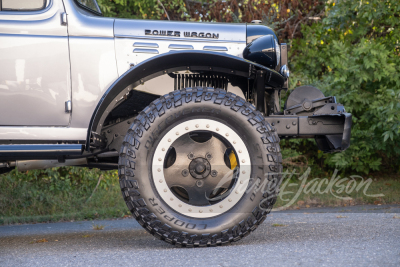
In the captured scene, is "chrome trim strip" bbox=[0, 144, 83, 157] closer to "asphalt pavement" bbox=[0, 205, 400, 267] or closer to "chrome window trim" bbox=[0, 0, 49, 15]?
"asphalt pavement" bbox=[0, 205, 400, 267]

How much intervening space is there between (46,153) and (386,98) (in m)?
5.13

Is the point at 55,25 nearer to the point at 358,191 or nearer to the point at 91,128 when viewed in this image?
the point at 91,128

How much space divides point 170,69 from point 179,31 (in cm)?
33

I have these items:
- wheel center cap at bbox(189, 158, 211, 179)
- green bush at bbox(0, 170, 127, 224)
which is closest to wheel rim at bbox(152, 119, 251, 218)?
wheel center cap at bbox(189, 158, 211, 179)

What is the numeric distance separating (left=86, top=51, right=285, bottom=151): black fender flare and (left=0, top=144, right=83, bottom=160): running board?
0.46ft

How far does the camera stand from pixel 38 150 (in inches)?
115

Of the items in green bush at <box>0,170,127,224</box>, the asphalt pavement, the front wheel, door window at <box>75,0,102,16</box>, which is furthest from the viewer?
green bush at <box>0,170,127,224</box>

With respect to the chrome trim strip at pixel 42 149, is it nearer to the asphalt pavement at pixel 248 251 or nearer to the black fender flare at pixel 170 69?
the black fender flare at pixel 170 69

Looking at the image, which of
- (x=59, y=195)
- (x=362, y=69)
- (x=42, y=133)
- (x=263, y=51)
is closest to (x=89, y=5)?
(x=42, y=133)

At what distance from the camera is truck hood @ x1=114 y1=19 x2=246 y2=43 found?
10.3ft

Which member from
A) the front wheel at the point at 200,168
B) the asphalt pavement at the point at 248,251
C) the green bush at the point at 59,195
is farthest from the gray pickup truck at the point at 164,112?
the green bush at the point at 59,195

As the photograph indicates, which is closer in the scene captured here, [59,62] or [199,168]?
[199,168]

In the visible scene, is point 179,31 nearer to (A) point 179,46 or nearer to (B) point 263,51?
(A) point 179,46

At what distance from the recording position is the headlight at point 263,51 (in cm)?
305
